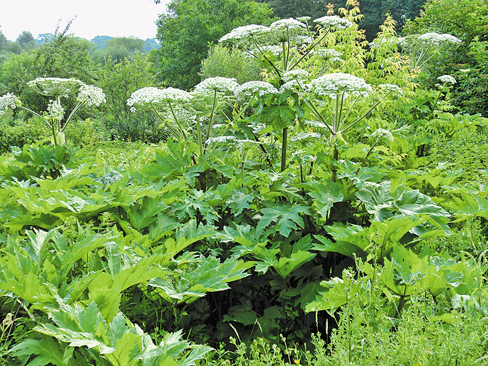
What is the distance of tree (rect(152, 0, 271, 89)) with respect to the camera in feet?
81.7

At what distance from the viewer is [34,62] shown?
1686 centimetres

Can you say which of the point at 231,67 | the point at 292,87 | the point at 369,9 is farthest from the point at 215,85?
the point at 369,9

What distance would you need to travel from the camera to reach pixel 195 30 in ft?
82.8

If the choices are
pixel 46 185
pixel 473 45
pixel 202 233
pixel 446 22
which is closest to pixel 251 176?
pixel 202 233

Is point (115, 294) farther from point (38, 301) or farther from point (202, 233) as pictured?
point (202, 233)

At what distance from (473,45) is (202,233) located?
7816 millimetres

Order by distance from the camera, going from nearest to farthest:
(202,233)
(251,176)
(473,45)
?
1. (202,233)
2. (251,176)
3. (473,45)

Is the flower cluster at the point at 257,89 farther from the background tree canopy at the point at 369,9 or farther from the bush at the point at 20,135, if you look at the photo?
the background tree canopy at the point at 369,9

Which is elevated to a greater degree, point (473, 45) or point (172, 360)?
point (473, 45)

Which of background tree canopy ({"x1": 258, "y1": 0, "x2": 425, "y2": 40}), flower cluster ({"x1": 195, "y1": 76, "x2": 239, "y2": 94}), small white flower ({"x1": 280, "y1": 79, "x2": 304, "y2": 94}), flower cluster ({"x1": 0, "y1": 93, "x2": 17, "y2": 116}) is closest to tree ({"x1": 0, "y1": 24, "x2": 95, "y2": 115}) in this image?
flower cluster ({"x1": 0, "y1": 93, "x2": 17, "y2": 116})

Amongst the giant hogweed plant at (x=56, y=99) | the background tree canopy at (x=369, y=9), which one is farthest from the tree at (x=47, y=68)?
the background tree canopy at (x=369, y=9)

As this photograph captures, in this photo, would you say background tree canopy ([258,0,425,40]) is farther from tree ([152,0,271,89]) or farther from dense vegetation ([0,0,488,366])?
dense vegetation ([0,0,488,366])

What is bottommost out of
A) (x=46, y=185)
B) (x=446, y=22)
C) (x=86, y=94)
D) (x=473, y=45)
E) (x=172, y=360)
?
(x=172, y=360)

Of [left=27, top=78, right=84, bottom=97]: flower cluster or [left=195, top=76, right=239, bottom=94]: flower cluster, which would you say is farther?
[left=27, top=78, right=84, bottom=97]: flower cluster
